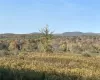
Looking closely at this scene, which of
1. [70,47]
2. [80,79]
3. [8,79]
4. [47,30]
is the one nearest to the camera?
[8,79]

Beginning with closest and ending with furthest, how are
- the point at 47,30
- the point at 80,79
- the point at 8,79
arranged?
the point at 8,79
the point at 80,79
the point at 47,30

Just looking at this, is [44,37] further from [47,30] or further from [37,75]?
[37,75]

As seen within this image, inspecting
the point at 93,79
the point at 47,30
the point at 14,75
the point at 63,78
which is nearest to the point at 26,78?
the point at 14,75

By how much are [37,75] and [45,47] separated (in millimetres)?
46408

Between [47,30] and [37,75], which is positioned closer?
[37,75]

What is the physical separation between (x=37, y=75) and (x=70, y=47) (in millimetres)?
65883

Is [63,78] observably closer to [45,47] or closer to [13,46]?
[45,47]

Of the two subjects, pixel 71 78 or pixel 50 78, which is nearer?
pixel 50 78

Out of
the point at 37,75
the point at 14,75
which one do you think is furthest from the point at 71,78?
the point at 14,75

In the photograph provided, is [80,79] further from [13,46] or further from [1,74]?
[13,46]

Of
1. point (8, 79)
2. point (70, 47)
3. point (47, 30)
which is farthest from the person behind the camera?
point (70, 47)

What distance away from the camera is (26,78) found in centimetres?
1513

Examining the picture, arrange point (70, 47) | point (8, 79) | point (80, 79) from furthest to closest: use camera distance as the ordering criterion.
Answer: point (70, 47) → point (80, 79) → point (8, 79)

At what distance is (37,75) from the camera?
16250 millimetres
